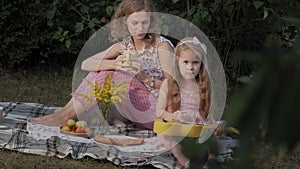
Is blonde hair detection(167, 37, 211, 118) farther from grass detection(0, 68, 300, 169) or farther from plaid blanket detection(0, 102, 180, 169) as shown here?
grass detection(0, 68, 300, 169)

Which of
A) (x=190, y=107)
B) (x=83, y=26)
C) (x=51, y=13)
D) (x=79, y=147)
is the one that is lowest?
(x=79, y=147)

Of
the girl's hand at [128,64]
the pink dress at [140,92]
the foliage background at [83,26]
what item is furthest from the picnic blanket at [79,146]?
the foliage background at [83,26]

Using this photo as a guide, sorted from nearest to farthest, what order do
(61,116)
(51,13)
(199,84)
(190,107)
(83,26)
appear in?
(190,107) → (199,84) → (61,116) → (51,13) → (83,26)

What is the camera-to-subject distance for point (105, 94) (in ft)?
12.8

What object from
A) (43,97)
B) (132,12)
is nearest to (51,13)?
(43,97)

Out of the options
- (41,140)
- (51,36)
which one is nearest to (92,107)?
(41,140)

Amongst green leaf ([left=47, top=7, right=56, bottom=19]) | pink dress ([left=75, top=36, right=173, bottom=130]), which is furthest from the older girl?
green leaf ([left=47, top=7, right=56, bottom=19])

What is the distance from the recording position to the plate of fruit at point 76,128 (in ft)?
12.9

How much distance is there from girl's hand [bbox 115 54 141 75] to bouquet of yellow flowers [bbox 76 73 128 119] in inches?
7.8

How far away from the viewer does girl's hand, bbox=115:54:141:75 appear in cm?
439

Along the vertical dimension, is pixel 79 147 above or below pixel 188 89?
below

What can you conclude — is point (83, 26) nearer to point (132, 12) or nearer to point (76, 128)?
point (132, 12)

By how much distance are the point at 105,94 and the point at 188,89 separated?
0.54 m

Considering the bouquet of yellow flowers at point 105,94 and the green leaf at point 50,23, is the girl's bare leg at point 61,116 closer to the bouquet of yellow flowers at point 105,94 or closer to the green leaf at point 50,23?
the bouquet of yellow flowers at point 105,94
